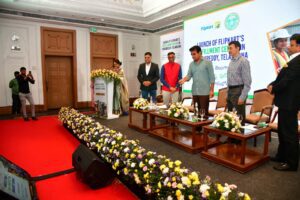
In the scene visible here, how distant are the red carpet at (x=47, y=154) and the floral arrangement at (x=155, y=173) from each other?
0.34 metres

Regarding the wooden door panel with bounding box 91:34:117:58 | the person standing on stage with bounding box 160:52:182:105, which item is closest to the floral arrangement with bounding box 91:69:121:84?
the person standing on stage with bounding box 160:52:182:105

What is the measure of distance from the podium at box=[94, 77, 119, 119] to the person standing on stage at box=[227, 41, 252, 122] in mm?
3048

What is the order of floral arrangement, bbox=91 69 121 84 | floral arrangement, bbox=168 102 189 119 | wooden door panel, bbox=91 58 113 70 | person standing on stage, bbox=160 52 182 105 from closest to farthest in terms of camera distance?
floral arrangement, bbox=168 102 189 119 < person standing on stage, bbox=160 52 182 105 < floral arrangement, bbox=91 69 121 84 < wooden door panel, bbox=91 58 113 70

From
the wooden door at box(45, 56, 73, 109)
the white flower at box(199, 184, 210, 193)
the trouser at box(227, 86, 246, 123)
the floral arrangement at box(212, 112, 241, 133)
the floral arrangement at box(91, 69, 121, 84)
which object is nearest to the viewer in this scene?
the white flower at box(199, 184, 210, 193)

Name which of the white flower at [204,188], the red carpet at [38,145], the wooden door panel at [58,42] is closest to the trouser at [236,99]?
the white flower at [204,188]

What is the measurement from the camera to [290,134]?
237 centimetres

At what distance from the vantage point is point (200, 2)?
5.32 m

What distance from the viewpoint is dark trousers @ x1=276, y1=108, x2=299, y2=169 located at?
236 centimetres

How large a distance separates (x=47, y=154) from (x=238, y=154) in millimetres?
2615

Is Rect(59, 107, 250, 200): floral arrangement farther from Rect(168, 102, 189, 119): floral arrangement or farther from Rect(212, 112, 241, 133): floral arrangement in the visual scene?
Rect(168, 102, 189, 119): floral arrangement

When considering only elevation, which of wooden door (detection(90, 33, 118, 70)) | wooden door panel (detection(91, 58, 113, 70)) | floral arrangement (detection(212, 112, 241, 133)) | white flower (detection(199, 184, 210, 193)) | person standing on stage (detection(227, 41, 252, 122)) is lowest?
white flower (detection(199, 184, 210, 193))

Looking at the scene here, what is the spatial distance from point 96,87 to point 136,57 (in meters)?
3.40

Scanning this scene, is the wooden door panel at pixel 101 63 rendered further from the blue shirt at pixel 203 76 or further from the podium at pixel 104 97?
the blue shirt at pixel 203 76

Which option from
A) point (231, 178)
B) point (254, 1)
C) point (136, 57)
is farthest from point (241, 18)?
point (136, 57)
